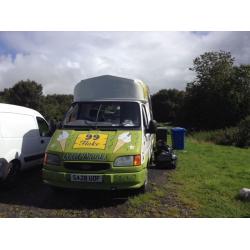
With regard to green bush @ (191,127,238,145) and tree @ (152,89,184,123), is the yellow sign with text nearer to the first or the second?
green bush @ (191,127,238,145)

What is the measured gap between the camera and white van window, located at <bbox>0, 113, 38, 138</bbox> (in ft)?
23.6

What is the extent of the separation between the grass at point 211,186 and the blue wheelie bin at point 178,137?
2731 mm

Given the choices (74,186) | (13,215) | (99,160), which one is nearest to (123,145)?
(99,160)

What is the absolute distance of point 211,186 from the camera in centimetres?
775

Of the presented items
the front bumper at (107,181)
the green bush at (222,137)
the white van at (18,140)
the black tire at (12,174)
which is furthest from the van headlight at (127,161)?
the green bush at (222,137)

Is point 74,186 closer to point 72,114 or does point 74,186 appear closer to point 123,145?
point 123,145

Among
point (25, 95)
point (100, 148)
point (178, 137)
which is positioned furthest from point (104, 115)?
point (25, 95)

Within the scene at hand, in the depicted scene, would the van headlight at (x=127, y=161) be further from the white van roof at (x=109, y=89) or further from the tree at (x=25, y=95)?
the tree at (x=25, y=95)

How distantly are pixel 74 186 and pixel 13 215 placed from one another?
4.01 ft

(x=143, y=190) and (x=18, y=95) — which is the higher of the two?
(x=18, y=95)

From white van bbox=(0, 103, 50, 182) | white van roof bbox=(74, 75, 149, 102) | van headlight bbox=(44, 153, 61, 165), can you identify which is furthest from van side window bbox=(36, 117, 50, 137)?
van headlight bbox=(44, 153, 61, 165)

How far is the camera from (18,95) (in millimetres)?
54031

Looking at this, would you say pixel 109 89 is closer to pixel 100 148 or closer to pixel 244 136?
pixel 100 148

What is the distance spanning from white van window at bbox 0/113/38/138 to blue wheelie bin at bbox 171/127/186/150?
295 inches
